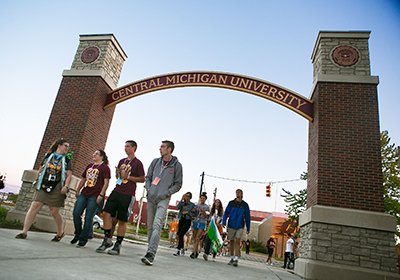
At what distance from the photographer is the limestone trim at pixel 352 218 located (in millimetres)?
6797

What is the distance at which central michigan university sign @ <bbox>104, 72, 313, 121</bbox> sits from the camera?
30.7 feet

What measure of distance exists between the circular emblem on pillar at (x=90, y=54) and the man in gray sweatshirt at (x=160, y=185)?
715 cm

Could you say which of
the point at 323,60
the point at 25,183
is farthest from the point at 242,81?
the point at 25,183

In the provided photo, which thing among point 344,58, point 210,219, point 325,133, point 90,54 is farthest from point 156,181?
point 90,54

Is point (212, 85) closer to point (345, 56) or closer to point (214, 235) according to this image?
point (345, 56)

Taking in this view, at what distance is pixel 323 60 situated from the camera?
885 cm

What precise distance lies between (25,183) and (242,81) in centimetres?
801

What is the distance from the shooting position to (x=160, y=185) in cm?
462

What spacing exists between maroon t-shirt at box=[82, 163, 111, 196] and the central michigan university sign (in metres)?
5.53

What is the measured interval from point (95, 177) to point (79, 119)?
507cm

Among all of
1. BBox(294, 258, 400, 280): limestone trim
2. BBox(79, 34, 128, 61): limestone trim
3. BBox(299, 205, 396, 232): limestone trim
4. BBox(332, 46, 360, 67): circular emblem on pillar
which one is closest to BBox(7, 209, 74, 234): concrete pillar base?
BBox(79, 34, 128, 61): limestone trim

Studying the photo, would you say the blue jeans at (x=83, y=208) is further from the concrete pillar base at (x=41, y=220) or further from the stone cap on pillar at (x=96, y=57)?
the stone cap on pillar at (x=96, y=57)

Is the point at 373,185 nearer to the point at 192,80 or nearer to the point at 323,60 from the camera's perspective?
the point at 323,60

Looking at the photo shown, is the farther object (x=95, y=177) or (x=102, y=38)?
(x=102, y=38)
